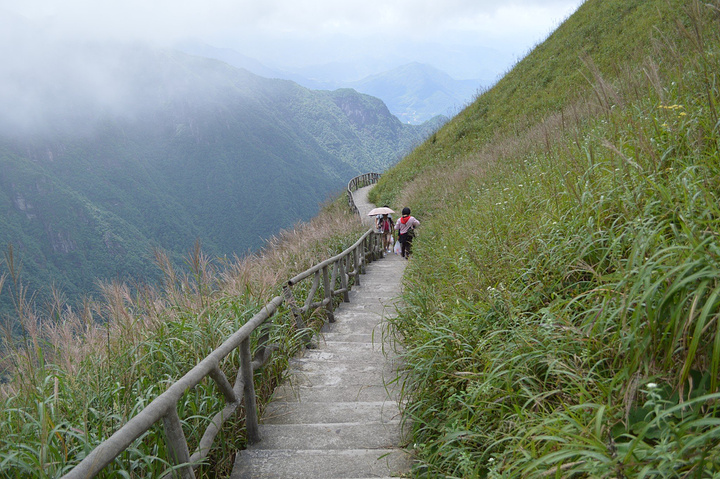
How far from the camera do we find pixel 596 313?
1938 mm

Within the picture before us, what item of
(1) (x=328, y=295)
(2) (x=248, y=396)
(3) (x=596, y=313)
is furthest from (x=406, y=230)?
(3) (x=596, y=313)

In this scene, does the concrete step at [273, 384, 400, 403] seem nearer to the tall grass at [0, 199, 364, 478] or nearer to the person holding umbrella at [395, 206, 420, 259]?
the tall grass at [0, 199, 364, 478]

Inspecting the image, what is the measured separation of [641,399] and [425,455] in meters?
1.24

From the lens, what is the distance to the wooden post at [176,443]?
198 centimetres

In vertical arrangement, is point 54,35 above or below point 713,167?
above

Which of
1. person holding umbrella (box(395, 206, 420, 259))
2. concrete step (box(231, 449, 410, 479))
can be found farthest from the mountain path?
person holding umbrella (box(395, 206, 420, 259))

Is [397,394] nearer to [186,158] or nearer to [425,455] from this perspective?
[425,455]

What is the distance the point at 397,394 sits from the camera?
3646 mm

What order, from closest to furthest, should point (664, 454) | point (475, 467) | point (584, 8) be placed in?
point (664, 454) → point (475, 467) → point (584, 8)

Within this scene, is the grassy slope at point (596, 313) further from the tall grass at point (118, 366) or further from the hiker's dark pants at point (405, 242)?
the hiker's dark pants at point (405, 242)

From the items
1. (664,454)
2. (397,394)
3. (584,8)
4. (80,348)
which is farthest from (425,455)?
(584,8)

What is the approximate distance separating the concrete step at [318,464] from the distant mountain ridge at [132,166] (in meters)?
76.4

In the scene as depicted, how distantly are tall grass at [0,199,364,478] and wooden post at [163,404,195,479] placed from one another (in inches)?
2.6

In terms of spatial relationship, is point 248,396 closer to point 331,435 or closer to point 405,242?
point 331,435
